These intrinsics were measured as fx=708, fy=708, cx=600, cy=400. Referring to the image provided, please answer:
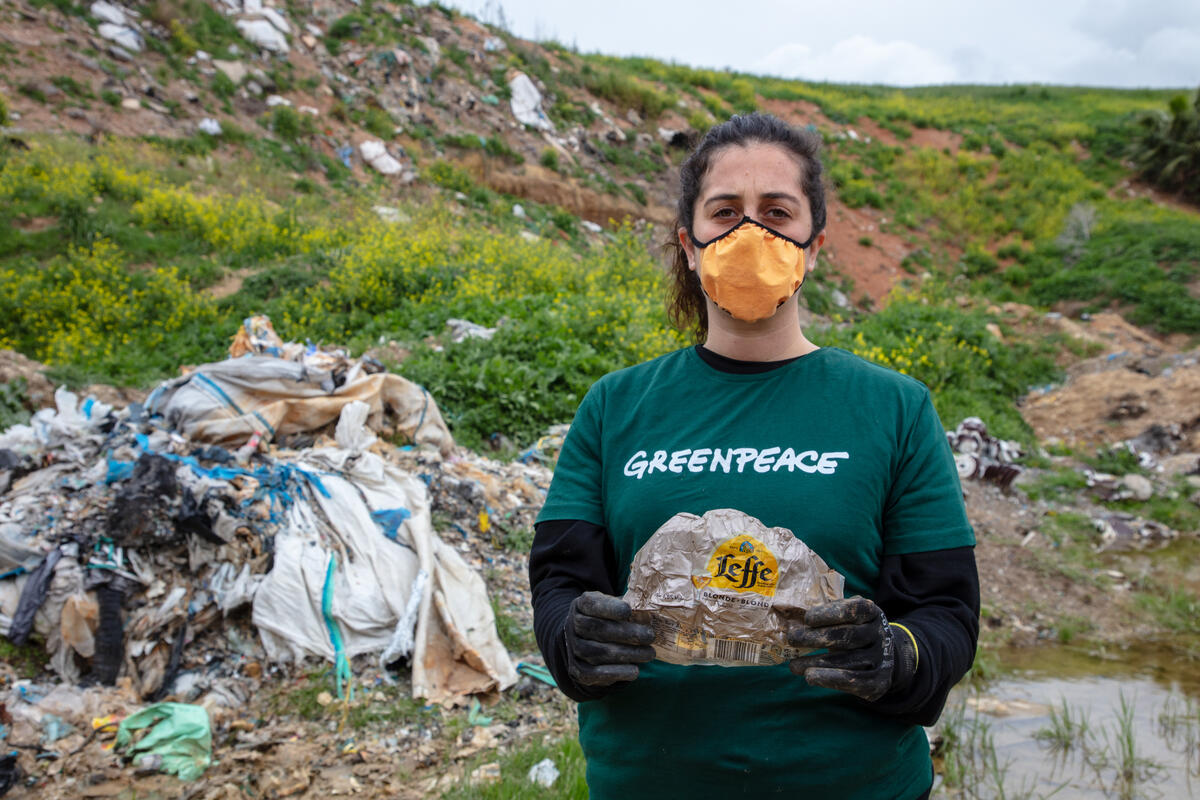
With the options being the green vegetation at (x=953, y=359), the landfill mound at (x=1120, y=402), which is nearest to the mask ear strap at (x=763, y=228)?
the green vegetation at (x=953, y=359)

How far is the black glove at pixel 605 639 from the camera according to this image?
1088 millimetres

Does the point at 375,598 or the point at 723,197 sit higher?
the point at 723,197

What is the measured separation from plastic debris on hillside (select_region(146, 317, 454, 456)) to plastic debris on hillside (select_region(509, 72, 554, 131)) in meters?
12.8

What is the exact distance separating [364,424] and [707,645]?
4122 mm

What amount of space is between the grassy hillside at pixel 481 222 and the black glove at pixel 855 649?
102 cm

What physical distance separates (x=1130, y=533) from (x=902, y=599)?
6655mm

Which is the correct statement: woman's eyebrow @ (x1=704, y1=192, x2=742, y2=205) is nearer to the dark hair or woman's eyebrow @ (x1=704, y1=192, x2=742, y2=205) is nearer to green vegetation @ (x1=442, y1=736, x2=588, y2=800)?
the dark hair

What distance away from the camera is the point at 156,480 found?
139 inches

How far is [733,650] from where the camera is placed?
1145 mm

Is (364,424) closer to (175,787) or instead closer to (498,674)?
(498,674)

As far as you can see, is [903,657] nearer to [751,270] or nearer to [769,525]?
[769,525]

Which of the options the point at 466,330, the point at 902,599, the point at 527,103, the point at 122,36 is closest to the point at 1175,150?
the point at 527,103

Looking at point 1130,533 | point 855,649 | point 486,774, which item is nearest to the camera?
point 855,649

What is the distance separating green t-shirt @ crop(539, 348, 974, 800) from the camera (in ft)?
3.65
